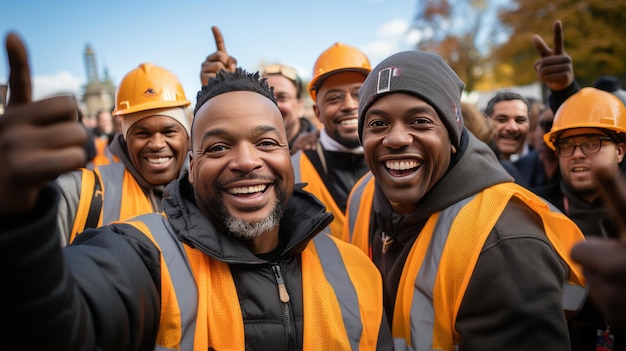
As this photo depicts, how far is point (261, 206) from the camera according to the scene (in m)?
2.07

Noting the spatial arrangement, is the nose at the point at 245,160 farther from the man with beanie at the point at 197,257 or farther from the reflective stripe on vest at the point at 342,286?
the reflective stripe on vest at the point at 342,286

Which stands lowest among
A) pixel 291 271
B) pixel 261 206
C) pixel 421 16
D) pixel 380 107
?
pixel 291 271

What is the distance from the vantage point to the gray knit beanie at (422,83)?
226 cm

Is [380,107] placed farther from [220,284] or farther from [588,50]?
[588,50]

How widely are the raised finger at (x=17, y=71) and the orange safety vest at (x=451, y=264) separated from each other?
1719mm

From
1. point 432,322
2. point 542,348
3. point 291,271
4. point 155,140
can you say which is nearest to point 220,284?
point 291,271

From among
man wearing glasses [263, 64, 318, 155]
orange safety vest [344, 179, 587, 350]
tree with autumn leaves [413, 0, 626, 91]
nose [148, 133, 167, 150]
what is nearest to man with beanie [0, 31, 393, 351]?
orange safety vest [344, 179, 587, 350]

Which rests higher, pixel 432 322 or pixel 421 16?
pixel 421 16

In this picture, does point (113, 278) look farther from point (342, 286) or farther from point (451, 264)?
point (451, 264)

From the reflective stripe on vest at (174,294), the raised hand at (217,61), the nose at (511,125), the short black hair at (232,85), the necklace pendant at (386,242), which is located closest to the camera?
the reflective stripe on vest at (174,294)

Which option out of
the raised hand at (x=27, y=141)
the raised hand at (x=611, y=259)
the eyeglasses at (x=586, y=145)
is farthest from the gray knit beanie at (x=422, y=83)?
the raised hand at (x=27, y=141)

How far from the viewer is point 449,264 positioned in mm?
2029

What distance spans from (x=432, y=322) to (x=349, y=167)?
221cm

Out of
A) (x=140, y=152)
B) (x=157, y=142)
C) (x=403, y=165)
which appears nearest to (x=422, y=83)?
(x=403, y=165)
